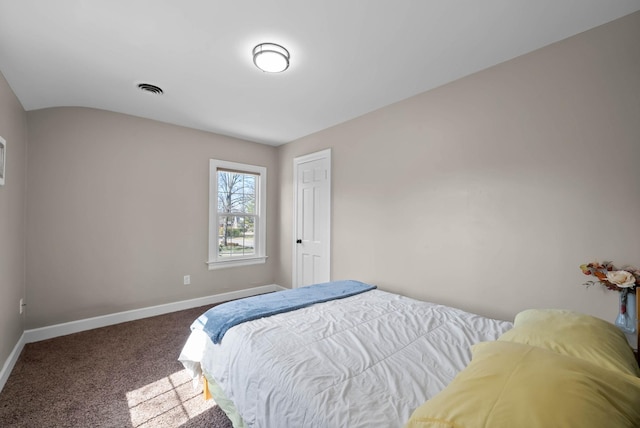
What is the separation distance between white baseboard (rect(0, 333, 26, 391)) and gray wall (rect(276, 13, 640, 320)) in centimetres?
311

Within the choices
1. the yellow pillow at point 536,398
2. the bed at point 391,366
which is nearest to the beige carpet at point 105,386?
the bed at point 391,366

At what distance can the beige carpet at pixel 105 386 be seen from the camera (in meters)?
1.70

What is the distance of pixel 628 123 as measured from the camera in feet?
5.36

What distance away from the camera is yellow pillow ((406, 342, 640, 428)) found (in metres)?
0.64

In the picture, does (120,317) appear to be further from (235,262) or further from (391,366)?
(391,366)

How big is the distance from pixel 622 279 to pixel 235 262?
3.91m

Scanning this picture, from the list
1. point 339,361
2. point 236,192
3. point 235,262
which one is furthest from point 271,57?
point 235,262

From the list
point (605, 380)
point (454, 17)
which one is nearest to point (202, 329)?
point (605, 380)

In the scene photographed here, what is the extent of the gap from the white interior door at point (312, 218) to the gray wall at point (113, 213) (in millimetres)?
1117

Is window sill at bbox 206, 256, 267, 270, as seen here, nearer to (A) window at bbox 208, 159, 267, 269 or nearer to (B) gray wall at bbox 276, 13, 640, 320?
(A) window at bbox 208, 159, 267, 269

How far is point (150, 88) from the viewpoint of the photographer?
8.34ft

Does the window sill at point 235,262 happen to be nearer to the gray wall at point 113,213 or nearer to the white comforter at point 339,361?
the gray wall at point 113,213

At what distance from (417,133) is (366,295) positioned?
1.64 m

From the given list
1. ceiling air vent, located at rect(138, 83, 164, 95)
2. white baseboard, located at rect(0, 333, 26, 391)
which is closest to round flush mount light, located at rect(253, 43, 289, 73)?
ceiling air vent, located at rect(138, 83, 164, 95)
